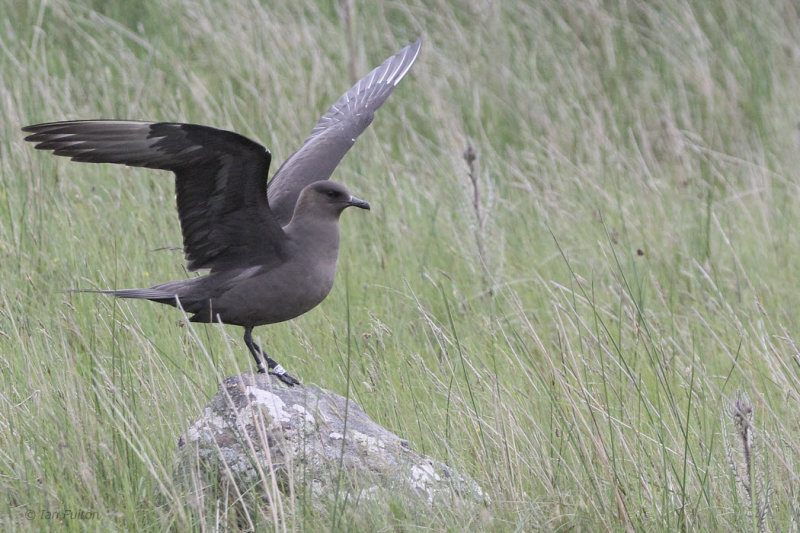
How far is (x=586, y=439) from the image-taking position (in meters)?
3.21

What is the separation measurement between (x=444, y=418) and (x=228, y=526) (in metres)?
0.93

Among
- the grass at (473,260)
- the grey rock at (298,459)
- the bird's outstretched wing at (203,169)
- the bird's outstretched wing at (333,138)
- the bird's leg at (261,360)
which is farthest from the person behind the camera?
the bird's outstretched wing at (333,138)

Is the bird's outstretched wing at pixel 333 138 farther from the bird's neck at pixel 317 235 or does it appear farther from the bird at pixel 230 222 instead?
the bird's neck at pixel 317 235

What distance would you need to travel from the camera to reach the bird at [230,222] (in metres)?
3.61

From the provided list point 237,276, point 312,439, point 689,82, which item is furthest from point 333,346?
point 689,82

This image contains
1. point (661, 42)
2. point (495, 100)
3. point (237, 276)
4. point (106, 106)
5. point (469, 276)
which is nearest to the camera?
point (237, 276)

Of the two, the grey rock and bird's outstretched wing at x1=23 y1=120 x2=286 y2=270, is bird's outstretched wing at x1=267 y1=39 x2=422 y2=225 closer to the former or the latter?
bird's outstretched wing at x1=23 y1=120 x2=286 y2=270

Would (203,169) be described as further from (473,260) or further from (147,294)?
(473,260)

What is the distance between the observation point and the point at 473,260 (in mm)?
5215

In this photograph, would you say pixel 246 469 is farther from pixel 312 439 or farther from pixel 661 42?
pixel 661 42

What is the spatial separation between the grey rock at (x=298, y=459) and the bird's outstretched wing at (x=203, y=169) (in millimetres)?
906

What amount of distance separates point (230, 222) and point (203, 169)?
28 centimetres

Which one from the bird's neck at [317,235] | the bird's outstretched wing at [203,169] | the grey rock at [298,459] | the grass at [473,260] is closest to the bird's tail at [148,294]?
the grass at [473,260]

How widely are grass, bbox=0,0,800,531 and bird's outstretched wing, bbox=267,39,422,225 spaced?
52 centimetres
